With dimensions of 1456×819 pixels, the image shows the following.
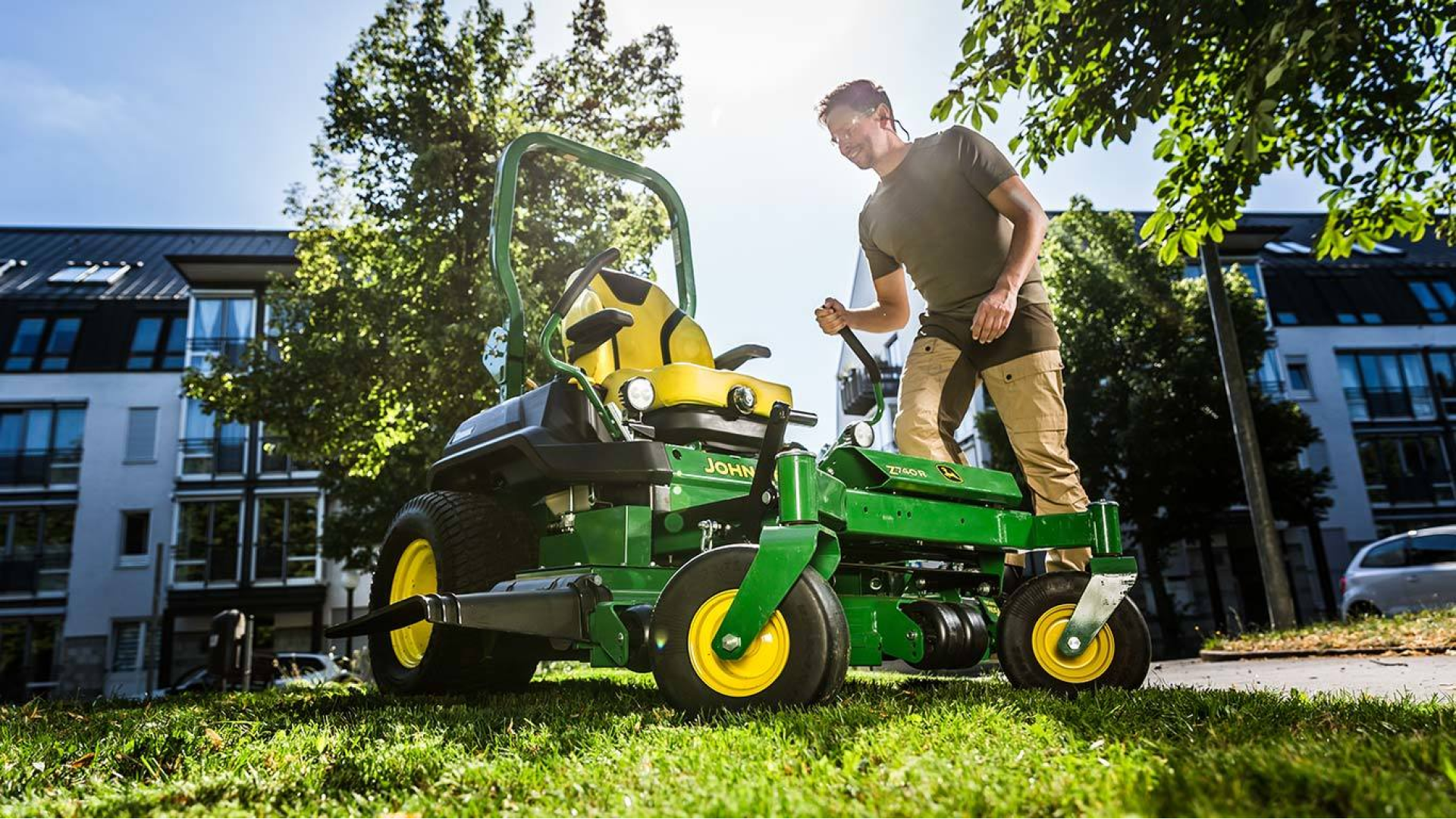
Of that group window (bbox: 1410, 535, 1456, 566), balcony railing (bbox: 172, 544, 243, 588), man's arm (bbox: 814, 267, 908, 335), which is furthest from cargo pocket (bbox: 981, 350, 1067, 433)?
balcony railing (bbox: 172, 544, 243, 588)

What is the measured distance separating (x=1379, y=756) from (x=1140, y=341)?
2069 cm

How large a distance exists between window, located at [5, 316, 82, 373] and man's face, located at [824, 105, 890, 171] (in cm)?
3424

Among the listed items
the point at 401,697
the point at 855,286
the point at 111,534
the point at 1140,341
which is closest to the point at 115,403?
the point at 111,534

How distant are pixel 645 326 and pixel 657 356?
17 centimetres

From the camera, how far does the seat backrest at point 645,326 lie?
4973 millimetres

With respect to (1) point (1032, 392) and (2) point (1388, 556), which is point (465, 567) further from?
(2) point (1388, 556)

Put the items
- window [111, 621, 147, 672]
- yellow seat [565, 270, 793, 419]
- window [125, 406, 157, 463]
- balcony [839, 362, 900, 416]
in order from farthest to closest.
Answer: window [125, 406, 157, 463] → window [111, 621, 147, 672] → balcony [839, 362, 900, 416] → yellow seat [565, 270, 793, 419]

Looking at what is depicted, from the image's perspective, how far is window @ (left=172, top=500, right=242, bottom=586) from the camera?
29453 millimetres

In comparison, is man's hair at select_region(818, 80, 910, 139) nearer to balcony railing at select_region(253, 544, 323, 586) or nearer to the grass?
the grass

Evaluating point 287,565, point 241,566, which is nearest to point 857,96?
point 287,565

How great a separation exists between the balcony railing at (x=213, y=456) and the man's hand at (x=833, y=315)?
99.7ft

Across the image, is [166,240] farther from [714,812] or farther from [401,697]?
[714,812]

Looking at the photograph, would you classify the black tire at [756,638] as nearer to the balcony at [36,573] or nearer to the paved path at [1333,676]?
the paved path at [1333,676]

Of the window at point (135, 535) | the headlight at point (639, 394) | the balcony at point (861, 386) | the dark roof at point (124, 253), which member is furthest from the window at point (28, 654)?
the headlight at point (639, 394)
